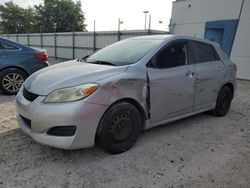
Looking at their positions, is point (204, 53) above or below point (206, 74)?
above

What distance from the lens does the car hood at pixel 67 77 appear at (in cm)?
246

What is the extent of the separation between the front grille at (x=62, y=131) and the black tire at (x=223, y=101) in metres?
2.90

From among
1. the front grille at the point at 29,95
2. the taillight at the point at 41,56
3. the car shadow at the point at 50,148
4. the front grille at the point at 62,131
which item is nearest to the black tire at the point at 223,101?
the car shadow at the point at 50,148

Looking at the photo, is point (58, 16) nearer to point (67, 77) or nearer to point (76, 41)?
point (76, 41)

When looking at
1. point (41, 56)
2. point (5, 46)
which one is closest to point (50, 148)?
point (41, 56)

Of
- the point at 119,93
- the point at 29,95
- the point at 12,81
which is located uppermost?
the point at 119,93

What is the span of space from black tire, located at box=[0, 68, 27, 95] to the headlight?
340cm

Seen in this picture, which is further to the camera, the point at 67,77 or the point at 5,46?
the point at 5,46

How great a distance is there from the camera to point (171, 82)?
310 cm

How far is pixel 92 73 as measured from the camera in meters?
2.61

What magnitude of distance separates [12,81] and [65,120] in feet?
12.1

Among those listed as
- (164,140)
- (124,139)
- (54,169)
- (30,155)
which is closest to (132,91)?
(124,139)

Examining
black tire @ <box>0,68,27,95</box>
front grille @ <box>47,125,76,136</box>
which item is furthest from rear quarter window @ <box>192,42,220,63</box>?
black tire @ <box>0,68,27,95</box>

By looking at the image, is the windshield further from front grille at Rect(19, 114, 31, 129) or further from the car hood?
front grille at Rect(19, 114, 31, 129)
